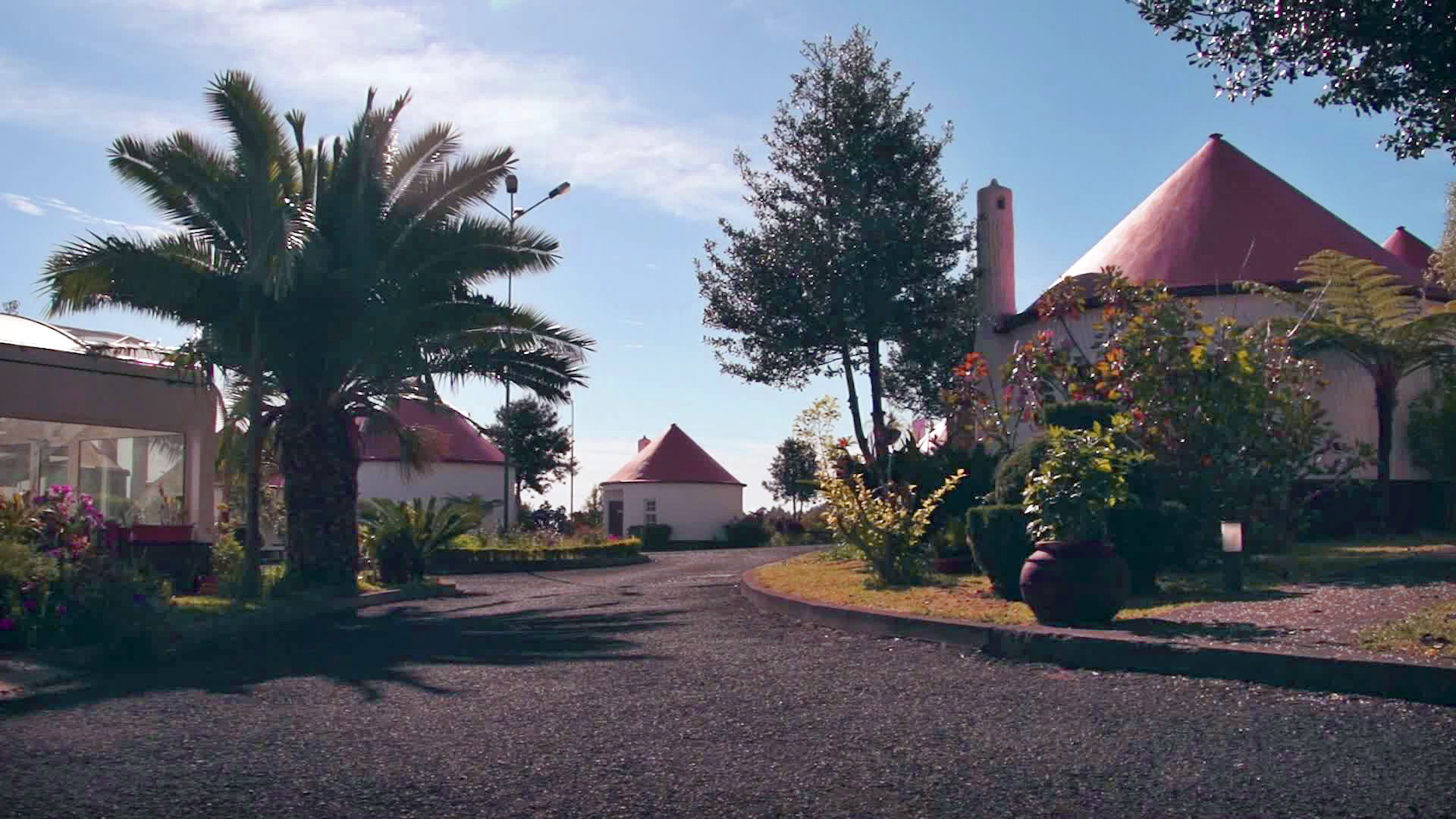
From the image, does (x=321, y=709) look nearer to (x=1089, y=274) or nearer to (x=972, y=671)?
(x=972, y=671)

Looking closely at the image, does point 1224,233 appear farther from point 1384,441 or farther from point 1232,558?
point 1232,558

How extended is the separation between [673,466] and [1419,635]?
4519 cm

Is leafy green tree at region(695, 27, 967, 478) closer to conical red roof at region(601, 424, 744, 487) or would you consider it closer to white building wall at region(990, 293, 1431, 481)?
white building wall at region(990, 293, 1431, 481)

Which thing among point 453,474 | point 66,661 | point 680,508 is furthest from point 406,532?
point 680,508

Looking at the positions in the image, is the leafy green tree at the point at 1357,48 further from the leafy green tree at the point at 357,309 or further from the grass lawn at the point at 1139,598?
the leafy green tree at the point at 357,309

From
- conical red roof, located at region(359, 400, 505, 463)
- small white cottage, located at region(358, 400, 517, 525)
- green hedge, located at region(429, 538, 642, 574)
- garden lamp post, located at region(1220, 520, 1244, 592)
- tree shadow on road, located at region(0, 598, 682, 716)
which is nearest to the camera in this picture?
tree shadow on road, located at region(0, 598, 682, 716)

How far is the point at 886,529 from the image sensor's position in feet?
44.3

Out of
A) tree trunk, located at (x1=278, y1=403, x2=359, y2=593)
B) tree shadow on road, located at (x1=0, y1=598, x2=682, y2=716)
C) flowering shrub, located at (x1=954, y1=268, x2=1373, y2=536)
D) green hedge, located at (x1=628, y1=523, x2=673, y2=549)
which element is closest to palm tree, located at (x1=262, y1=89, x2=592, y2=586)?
tree trunk, located at (x1=278, y1=403, x2=359, y2=593)

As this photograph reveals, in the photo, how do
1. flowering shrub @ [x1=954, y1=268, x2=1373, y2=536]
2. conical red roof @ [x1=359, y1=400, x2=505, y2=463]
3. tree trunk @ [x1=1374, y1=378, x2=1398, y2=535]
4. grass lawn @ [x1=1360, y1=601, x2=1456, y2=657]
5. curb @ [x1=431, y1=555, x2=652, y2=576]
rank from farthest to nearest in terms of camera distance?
1. conical red roof @ [x1=359, y1=400, x2=505, y2=463]
2. curb @ [x1=431, y1=555, x2=652, y2=576]
3. tree trunk @ [x1=1374, y1=378, x2=1398, y2=535]
4. flowering shrub @ [x1=954, y1=268, x2=1373, y2=536]
5. grass lawn @ [x1=1360, y1=601, x2=1456, y2=657]

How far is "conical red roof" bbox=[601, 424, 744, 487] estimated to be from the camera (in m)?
51.3

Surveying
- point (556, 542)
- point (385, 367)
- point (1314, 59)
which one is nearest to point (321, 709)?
point (1314, 59)

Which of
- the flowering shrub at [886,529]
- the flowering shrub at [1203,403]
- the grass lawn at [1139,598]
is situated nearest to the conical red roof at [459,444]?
the grass lawn at [1139,598]

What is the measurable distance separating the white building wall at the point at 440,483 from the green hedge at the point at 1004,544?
35209 millimetres

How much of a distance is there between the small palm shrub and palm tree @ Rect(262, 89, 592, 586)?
101 inches
